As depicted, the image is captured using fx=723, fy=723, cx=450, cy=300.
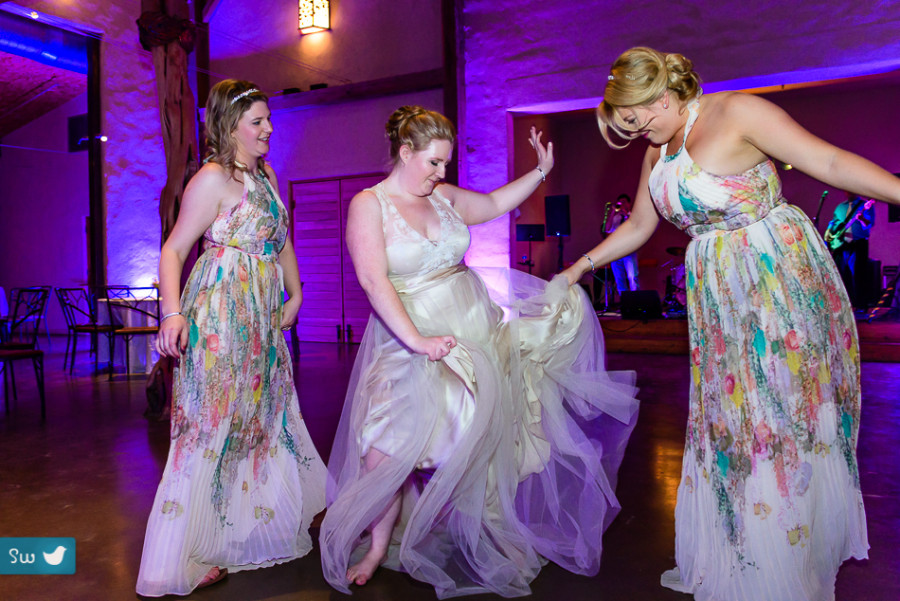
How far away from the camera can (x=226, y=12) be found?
1148 cm

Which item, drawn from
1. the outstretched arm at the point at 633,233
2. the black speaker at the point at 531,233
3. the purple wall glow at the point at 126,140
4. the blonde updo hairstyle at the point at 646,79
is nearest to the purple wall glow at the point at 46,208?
the purple wall glow at the point at 126,140

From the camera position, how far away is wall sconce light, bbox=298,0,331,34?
10789mm

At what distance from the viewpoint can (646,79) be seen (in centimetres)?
197

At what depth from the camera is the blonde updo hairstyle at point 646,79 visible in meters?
1.97

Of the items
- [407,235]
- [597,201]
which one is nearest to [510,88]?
[597,201]

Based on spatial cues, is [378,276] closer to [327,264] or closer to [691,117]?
[691,117]

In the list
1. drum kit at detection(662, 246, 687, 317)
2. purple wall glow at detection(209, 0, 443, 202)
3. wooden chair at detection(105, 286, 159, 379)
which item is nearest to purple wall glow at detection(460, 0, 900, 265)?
purple wall glow at detection(209, 0, 443, 202)

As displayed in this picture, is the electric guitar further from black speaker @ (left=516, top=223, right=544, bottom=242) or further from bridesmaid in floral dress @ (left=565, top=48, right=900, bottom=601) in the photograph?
bridesmaid in floral dress @ (left=565, top=48, right=900, bottom=601)

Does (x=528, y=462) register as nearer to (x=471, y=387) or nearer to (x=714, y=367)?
(x=471, y=387)

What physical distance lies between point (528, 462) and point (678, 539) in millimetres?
524

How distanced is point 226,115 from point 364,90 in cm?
814

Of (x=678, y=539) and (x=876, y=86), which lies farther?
(x=876, y=86)

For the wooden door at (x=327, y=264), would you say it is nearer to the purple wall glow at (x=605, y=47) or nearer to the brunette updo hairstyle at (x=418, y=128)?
the purple wall glow at (x=605, y=47)

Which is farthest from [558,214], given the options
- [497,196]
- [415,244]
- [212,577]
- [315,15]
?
[212,577]
